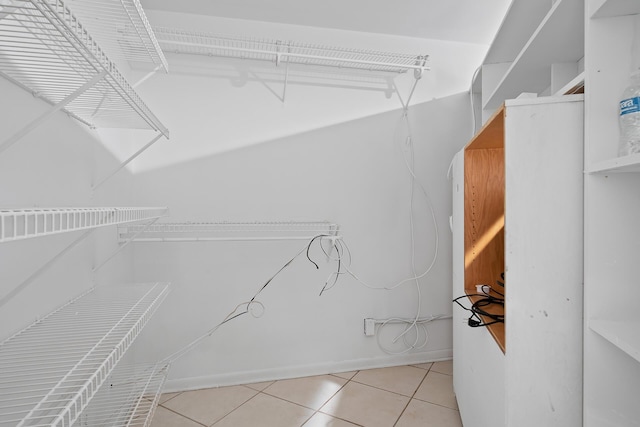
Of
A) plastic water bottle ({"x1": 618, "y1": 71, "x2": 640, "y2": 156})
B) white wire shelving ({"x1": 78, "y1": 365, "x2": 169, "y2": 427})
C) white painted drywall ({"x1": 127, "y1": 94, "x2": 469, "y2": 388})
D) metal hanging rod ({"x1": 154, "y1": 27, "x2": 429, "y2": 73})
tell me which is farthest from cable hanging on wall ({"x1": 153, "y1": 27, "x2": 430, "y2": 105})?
white wire shelving ({"x1": 78, "y1": 365, "x2": 169, "y2": 427})

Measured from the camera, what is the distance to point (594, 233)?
0.88m

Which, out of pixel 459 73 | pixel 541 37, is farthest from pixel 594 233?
pixel 459 73

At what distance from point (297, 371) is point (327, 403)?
1.08 ft

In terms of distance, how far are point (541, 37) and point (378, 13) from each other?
3.34 ft

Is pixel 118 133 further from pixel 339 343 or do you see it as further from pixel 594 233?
pixel 594 233

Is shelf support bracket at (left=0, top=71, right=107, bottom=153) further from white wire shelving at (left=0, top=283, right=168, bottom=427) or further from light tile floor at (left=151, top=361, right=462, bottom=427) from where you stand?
light tile floor at (left=151, top=361, right=462, bottom=427)

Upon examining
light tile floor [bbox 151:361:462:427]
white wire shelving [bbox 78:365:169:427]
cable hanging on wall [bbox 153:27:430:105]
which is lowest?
light tile floor [bbox 151:361:462:427]

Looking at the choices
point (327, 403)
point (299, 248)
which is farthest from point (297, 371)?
point (299, 248)

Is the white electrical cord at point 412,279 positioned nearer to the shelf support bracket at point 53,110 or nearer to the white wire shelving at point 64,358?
the white wire shelving at point 64,358

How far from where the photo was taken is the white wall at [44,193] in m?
0.90

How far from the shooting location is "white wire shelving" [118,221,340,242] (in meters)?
1.84

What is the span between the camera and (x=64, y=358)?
2.73ft

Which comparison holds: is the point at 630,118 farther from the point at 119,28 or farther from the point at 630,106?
the point at 119,28

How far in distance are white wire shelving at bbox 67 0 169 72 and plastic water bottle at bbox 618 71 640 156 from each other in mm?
1336
